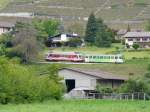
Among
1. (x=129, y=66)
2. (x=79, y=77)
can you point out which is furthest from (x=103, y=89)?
(x=129, y=66)

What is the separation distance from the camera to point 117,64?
4781cm

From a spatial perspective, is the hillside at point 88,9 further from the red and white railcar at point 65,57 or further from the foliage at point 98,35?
the red and white railcar at point 65,57

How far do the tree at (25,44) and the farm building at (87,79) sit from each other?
9776 mm

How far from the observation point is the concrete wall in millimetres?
38875

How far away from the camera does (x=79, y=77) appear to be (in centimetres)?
3953

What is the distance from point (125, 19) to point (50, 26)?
23599 mm

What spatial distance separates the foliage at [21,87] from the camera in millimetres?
26734

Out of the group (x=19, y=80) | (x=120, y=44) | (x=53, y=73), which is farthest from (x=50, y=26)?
(x=19, y=80)

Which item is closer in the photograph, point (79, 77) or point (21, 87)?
point (21, 87)

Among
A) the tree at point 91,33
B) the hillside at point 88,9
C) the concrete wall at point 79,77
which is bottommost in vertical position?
the concrete wall at point 79,77

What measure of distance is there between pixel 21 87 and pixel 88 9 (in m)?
69.3

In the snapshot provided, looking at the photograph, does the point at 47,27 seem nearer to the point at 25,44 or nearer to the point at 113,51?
the point at 113,51

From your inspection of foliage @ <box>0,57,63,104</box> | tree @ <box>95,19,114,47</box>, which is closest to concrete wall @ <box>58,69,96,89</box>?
foliage @ <box>0,57,63,104</box>

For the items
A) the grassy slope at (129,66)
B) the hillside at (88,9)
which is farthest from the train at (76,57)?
the hillside at (88,9)
